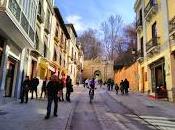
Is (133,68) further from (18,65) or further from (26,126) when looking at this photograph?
(26,126)

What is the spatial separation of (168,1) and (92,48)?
48.8 meters

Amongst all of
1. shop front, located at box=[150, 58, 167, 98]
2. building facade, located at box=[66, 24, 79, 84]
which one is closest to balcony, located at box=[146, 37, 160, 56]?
shop front, located at box=[150, 58, 167, 98]

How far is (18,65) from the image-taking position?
16344 mm

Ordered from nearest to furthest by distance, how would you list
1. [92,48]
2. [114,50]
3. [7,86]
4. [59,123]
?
1. [59,123]
2. [7,86]
3. [114,50]
4. [92,48]

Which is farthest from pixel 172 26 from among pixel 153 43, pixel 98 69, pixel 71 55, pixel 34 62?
pixel 98 69

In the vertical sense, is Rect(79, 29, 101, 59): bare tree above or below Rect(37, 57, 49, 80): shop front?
above

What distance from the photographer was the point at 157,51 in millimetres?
21438

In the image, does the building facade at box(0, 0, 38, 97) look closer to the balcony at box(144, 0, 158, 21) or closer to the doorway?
the doorway

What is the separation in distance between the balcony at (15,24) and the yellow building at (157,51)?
30.6 ft

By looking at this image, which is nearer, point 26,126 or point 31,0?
point 26,126

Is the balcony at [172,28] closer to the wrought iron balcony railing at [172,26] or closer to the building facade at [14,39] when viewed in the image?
the wrought iron balcony railing at [172,26]

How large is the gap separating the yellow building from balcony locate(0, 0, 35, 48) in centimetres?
934

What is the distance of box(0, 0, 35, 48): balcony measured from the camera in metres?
10.3

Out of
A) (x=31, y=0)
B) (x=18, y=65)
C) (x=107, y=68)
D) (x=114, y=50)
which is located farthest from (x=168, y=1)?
(x=107, y=68)
